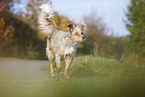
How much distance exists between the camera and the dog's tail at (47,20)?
10674 mm

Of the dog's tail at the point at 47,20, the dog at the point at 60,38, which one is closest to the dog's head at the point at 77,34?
the dog at the point at 60,38

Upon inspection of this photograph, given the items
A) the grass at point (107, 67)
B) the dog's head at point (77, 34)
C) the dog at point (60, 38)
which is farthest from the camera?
the grass at point (107, 67)

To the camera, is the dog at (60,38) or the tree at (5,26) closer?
the dog at (60,38)

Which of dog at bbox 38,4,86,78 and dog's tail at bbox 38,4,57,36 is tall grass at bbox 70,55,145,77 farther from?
dog's tail at bbox 38,4,57,36

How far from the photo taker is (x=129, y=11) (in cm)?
3173

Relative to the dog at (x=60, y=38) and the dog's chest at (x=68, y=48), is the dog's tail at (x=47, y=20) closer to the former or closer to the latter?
the dog at (x=60, y=38)

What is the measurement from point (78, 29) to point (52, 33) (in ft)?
5.57

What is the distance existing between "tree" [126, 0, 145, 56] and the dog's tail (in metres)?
20.6

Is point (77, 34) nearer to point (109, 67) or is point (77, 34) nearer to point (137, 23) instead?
point (109, 67)

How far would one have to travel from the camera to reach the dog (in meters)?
9.32

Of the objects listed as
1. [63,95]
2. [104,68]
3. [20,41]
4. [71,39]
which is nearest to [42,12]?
[71,39]

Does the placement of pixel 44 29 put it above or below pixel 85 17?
below

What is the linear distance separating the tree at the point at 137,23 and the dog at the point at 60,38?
2066cm

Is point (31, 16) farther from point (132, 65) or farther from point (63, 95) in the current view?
point (63, 95)
